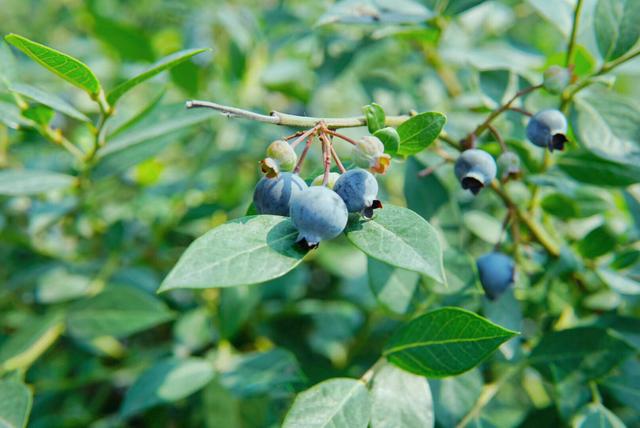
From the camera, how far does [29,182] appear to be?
127 centimetres

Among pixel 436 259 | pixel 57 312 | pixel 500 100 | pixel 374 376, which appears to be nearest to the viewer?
pixel 436 259

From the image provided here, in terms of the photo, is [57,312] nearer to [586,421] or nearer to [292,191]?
[292,191]

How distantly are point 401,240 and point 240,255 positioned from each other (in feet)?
0.69

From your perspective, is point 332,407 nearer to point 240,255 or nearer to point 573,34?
point 240,255

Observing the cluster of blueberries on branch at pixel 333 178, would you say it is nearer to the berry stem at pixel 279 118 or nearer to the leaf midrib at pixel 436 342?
the berry stem at pixel 279 118

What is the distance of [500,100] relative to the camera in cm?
126

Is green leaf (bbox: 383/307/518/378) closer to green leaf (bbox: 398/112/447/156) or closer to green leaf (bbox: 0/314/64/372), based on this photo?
green leaf (bbox: 398/112/447/156)

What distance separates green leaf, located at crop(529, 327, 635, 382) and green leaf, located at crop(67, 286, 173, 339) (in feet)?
2.77

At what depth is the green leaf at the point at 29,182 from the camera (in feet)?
3.97

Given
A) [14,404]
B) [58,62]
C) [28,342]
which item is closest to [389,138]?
[58,62]

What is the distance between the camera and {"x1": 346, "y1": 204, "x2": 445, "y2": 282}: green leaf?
71 cm

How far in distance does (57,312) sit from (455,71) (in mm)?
1565

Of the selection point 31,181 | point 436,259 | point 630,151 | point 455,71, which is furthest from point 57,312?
point 455,71

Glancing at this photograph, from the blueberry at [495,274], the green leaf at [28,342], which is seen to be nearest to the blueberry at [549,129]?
the blueberry at [495,274]
